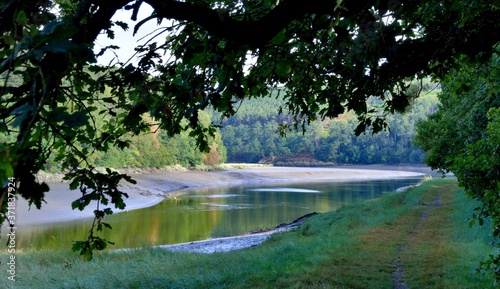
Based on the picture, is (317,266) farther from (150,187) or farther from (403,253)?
(150,187)

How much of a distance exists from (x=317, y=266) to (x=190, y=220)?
20884mm

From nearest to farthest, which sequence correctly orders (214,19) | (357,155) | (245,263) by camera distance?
(214,19) → (245,263) → (357,155)

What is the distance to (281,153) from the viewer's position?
127688mm

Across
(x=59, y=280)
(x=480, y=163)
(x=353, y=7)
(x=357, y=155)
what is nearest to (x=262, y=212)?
(x=59, y=280)

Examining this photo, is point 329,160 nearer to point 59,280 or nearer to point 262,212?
point 262,212

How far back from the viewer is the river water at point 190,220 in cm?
2237

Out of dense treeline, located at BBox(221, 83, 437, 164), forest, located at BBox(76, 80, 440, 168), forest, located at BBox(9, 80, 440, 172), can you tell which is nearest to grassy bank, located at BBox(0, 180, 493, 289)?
forest, located at BBox(76, 80, 440, 168)

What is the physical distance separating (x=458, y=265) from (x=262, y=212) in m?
24.0

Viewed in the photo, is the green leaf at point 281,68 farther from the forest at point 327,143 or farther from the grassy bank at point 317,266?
the forest at point 327,143

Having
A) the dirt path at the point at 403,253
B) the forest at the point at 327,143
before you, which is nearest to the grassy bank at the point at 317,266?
the dirt path at the point at 403,253

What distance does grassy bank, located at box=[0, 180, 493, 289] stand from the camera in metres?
8.05

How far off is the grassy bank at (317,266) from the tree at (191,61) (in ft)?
13.7

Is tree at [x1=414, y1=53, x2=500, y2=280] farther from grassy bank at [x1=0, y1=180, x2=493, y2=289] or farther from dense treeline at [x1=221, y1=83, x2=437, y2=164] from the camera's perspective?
dense treeline at [x1=221, y1=83, x2=437, y2=164]

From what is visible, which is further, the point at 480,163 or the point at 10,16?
the point at 480,163
